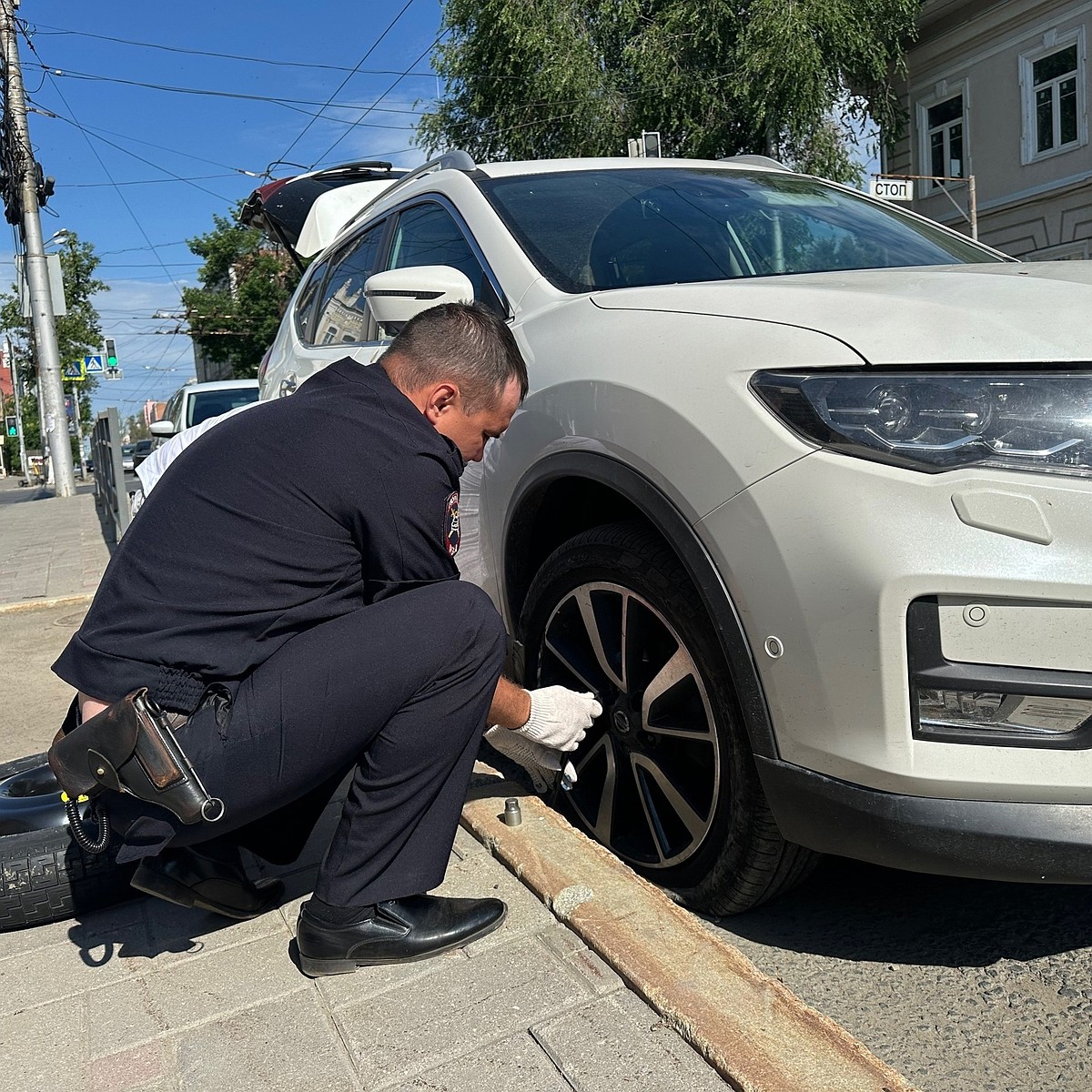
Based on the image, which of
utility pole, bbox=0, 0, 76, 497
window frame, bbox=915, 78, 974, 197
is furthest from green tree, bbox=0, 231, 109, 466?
window frame, bbox=915, 78, 974, 197

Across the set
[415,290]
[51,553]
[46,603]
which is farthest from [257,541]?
[51,553]

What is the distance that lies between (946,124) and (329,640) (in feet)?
79.6

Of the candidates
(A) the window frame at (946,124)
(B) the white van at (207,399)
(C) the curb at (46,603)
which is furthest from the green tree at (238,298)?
(C) the curb at (46,603)

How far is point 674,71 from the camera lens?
19609 millimetres

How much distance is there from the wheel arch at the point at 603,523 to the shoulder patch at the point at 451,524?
316mm

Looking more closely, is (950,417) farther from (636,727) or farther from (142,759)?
(142,759)

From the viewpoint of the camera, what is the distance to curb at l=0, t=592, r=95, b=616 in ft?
21.7

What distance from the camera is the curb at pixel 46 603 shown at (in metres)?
6.62

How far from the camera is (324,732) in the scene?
6.30ft

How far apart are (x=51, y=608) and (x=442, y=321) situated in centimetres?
542

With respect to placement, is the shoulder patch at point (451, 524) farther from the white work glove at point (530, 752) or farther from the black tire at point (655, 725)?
the white work glove at point (530, 752)

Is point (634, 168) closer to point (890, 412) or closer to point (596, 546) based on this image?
point (596, 546)

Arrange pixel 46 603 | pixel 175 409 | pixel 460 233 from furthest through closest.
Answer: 1. pixel 175 409
2. pixel 46 603
3. pixel 460 233

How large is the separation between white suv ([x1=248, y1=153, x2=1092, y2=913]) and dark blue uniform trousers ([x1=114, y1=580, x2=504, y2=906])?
1.36 ft
